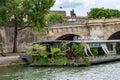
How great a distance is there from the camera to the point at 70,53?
53.9 meters

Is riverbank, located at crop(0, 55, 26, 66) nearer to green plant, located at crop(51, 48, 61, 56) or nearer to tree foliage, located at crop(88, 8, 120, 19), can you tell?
green plant, located at crop(51, 48, 61, 56)

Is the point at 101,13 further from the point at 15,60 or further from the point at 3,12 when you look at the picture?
the point at 15,60

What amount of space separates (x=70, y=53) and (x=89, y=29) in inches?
908

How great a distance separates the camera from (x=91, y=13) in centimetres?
12362

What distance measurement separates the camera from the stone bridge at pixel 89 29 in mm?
75144

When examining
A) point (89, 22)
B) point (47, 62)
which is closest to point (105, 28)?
point (89, 22)

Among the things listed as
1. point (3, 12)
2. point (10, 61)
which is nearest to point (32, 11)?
point (3, 12)

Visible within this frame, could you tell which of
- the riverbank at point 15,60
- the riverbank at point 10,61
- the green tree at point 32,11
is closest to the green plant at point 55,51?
the riverbank at point 15,60

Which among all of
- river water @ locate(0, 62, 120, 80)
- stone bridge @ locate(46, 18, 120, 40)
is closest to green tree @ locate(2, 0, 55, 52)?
stone bridge @ locate(46, 18, 120, 40)

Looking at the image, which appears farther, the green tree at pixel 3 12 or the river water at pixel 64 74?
the green tree at pixel 3 12

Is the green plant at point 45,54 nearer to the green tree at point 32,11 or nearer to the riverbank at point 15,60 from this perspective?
the riverbank at point 15,60

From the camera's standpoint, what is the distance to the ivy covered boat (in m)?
53.6

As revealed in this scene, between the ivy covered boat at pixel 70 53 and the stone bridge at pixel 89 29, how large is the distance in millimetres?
15033

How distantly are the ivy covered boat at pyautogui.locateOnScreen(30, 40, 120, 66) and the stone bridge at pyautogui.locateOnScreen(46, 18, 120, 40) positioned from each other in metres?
15.0
